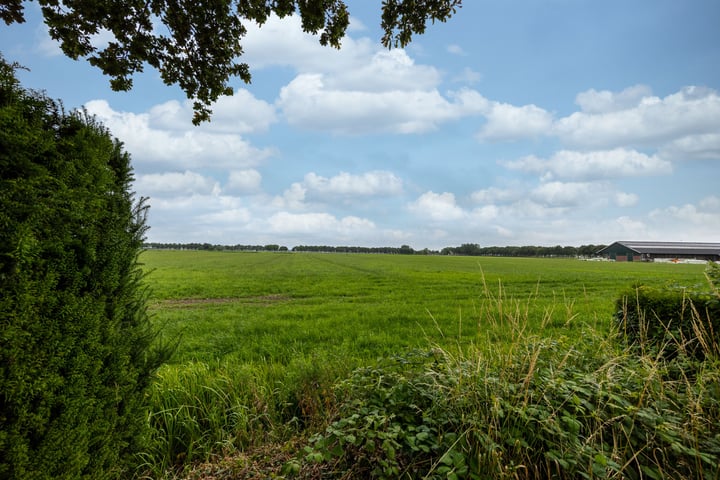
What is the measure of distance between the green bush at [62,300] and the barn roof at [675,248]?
495 feet

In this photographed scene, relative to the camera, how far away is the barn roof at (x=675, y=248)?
107694 mm

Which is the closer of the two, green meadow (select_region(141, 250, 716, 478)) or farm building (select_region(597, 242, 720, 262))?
green meadow (select_region(141, 250, 716, 478))

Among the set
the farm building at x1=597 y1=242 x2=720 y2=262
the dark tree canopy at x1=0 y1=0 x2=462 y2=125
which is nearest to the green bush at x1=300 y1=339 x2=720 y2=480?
the dark tree canopy at x1=0 y1=0 x2=462 y2=125

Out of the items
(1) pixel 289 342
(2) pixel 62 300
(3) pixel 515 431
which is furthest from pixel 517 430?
(1) pixel 289 342

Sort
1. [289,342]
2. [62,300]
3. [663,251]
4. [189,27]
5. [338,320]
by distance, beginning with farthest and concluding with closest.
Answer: [663,251]
[338,320]
[289,342]
[189,27]
[62,300]

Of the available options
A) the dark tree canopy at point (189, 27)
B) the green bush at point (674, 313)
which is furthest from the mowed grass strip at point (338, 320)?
the dark tree canopy at point (189, 27)

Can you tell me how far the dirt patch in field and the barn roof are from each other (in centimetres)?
14294

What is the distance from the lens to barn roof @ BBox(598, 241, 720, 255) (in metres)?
108

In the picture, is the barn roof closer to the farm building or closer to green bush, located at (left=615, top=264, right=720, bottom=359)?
the farm building

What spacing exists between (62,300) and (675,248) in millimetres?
155465

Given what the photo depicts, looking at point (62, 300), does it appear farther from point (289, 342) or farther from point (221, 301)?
point (221, 301)

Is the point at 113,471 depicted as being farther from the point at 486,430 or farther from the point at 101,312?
the point at 486,430

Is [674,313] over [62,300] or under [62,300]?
under

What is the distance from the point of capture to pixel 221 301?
1811 cm
